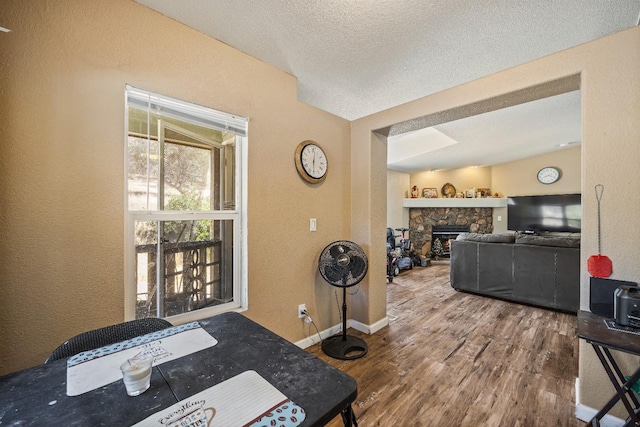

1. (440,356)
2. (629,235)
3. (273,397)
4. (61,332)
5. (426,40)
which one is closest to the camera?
(273,397)

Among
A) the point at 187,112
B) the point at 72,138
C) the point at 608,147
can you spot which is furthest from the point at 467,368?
the point at 72,138

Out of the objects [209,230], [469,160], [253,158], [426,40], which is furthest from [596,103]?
[469,160]

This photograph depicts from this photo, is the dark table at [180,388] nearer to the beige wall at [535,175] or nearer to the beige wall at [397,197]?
the beige wall at [397,197]

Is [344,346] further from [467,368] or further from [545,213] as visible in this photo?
[545,213]

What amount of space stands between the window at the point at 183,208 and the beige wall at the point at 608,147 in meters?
2.19

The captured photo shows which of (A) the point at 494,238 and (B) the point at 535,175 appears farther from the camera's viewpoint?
(B) the point at 535,175

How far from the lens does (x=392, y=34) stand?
178 centimetres

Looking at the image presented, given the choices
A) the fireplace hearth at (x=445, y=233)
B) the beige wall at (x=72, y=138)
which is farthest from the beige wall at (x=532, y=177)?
the beige wall at (x=72, y=138)

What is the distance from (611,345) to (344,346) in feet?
5.60

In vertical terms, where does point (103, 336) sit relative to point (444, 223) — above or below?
below

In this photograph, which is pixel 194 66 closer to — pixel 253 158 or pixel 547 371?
pixel 253 158

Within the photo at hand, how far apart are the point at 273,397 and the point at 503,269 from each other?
3.97m

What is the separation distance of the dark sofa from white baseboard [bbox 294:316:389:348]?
1.87 metres

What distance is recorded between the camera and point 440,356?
7.47 ft
